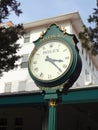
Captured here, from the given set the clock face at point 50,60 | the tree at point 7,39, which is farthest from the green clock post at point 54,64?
the tree at point 7,39

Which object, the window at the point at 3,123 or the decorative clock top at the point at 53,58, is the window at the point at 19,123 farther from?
the decorative clock top at the point at 53,58

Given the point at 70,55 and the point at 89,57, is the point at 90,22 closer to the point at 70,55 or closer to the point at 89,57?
the point at 70,55

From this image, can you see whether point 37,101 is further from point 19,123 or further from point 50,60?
point 50,60

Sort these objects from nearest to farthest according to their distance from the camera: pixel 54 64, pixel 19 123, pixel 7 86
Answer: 1. pixel 54 64
2. pixel 19 123
3. pixel 7 86

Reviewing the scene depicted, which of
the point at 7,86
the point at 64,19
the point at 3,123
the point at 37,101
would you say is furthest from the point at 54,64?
the point at 7,86

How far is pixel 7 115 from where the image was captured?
21469 mm

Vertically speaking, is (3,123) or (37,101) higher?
(3,123)

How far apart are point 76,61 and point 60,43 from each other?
2.26 feet

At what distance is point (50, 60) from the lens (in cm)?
760

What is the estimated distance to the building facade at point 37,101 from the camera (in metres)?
15.0

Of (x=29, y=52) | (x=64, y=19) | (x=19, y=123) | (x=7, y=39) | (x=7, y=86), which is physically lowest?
(x=19, y=123)

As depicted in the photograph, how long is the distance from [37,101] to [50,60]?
26.2 ft

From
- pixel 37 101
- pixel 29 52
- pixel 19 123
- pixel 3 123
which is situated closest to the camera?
pixel 37 101

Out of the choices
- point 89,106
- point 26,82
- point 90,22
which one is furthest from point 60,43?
point 26,82
